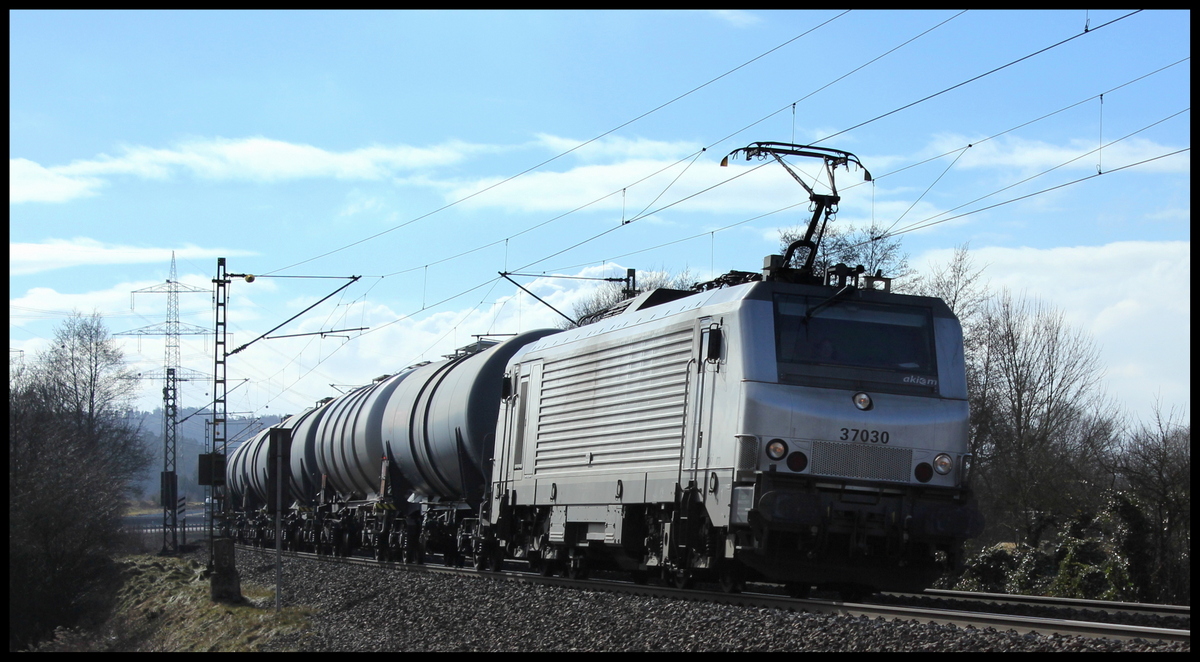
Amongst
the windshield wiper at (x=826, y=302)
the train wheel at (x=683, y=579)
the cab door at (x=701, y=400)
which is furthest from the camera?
the train wheel at (x=683, y=579)

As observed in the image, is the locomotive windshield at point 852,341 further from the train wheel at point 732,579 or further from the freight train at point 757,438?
the train wheel at point 732,579

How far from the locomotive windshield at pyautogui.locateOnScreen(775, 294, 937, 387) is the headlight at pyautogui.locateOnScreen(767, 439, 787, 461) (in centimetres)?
67

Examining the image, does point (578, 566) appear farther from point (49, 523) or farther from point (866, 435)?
point (49, 523)

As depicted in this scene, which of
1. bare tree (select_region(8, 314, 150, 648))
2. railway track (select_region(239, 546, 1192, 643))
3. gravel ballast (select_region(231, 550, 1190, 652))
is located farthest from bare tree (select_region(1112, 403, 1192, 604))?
bare tree (select_region(8, 314, 150, 648))

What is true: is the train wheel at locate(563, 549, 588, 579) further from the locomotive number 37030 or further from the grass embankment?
the locomotive number 37030

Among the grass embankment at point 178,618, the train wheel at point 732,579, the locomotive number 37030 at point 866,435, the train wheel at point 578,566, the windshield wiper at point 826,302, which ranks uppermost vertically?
the windshield wiper at point 826,302

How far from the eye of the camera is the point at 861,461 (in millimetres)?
12359

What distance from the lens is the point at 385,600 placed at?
15547 mm

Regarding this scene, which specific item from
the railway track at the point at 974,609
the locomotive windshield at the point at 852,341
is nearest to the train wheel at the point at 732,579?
the railway track at the point at 974,609

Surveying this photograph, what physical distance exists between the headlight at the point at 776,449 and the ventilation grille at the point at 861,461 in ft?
1.07

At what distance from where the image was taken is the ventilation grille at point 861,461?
12.3 metres

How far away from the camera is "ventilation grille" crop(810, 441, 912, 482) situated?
1228 centimetres
